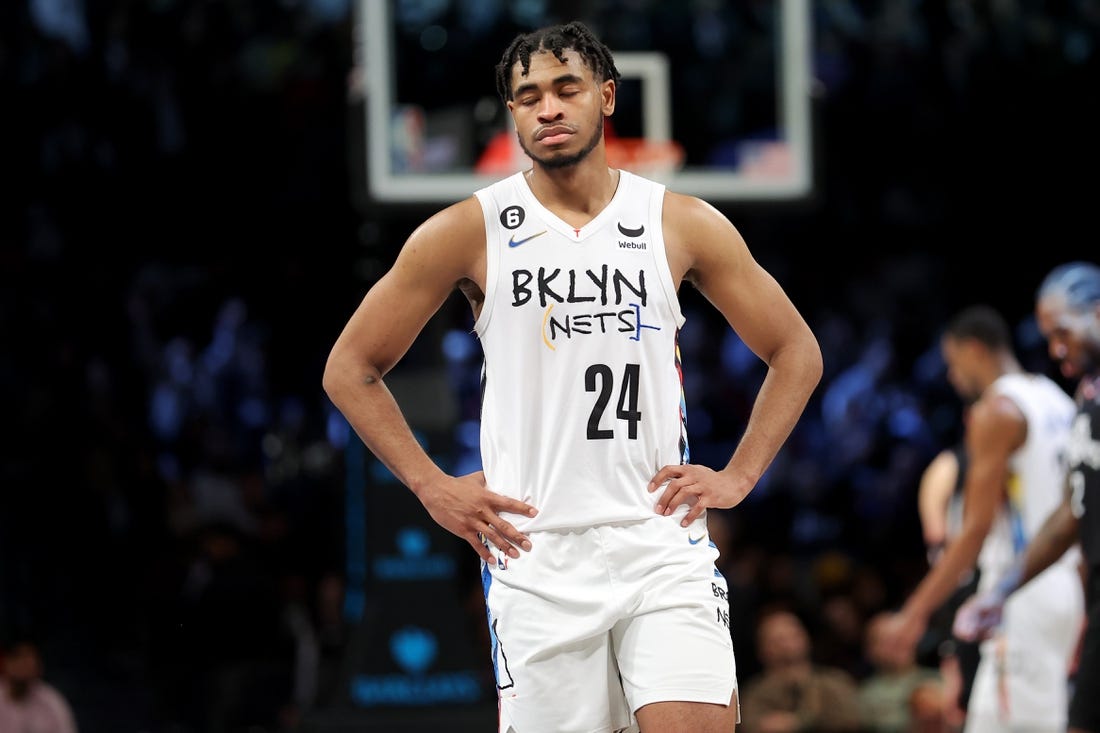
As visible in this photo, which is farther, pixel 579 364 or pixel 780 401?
pixel 780 401

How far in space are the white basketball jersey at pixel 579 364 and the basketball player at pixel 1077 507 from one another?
221 cm

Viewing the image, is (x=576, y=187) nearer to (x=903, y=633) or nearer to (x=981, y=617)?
(x=981, y=617)

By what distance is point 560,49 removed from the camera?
3.85 metres

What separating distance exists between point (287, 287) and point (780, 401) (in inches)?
518

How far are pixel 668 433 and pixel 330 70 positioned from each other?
44.2 ft

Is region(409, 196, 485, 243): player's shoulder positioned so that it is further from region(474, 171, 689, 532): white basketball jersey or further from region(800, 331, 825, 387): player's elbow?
region(800, 331, 825, 387): player's elbow

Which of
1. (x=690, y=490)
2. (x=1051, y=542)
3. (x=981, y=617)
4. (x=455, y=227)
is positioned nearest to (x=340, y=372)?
(x=455, y=227)

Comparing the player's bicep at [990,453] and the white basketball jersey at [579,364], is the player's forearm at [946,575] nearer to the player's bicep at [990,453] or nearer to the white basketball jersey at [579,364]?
the player's bicep at [990,453]

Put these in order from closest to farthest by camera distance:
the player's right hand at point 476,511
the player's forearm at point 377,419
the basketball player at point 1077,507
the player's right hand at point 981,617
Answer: the player's right hand at point 476,511, the player's forearm at point 377,419, the basketball player at point 1077,507, the player's right hand at point 981,617

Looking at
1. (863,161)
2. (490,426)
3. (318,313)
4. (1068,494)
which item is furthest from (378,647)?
(863,161)

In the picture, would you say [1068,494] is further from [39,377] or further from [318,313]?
[318,313]

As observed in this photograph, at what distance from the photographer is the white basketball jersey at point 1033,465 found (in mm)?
6617

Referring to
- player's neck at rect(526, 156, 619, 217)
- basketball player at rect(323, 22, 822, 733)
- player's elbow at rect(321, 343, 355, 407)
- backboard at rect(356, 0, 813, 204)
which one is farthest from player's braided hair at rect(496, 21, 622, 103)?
backboard at rect(356, 0, 813, 204)

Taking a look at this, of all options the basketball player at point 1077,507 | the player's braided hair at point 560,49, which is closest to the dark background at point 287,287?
the basketball player at point 1077,507
